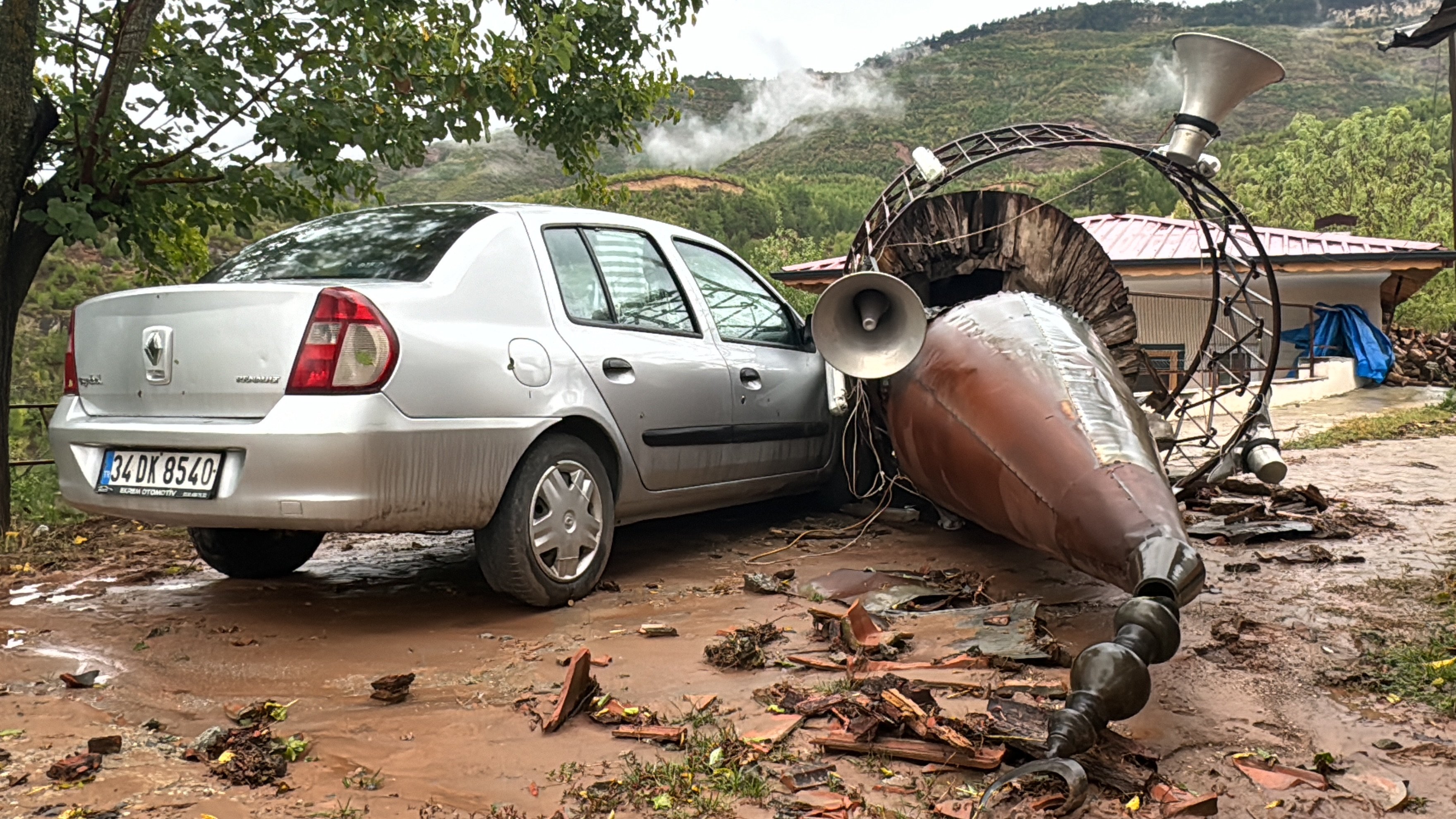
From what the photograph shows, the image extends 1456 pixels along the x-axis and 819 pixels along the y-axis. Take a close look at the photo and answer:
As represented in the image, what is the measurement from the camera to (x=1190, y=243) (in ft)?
57.5

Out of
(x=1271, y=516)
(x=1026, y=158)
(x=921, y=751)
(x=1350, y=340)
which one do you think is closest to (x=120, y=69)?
(x=921, y=751)

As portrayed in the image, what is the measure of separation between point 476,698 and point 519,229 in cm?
199

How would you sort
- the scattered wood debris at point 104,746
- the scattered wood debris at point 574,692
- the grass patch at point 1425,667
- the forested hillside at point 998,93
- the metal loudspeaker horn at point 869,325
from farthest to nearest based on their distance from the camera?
the forested hillside at point 998,93
the metal loudspeaker horn at point 869,325
the grass patch at point 1425,667
the scattered wood debris at point 574,692
the scattered wood debris at point 104,746

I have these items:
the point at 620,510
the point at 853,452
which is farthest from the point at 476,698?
the point at 853,452

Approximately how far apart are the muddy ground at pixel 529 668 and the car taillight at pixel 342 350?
0.92 metres

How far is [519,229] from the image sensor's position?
4.22 m

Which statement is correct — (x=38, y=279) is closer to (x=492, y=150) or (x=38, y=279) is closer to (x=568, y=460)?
(x=568, y=460)

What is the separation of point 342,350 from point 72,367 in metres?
1.43

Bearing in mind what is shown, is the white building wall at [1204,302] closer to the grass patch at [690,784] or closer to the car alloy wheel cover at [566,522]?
the car alloy wheel cover at [566,522]

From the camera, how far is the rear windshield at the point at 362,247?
13.0 ft

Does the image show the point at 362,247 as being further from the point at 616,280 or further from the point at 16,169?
the point at 16,169

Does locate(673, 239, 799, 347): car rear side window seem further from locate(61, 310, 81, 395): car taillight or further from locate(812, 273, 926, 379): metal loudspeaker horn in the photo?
locate(61, 310, 81, 395): car taillight

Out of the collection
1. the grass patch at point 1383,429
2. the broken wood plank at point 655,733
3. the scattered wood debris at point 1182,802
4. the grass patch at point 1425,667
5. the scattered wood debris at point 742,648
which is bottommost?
the grass patch at point 1383,429

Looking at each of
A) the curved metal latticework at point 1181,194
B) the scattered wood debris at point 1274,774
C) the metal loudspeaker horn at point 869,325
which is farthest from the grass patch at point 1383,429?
the scattered wood debris at point 1274,774
